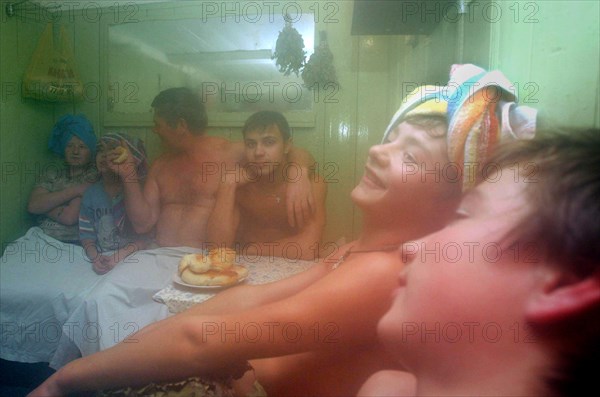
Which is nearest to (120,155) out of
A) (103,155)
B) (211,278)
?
(103,155)

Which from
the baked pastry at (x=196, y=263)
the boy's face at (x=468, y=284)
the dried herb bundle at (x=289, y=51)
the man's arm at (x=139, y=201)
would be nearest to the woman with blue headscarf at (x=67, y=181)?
the man's arm at (x=139, y=201)

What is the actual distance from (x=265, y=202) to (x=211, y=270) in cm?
18

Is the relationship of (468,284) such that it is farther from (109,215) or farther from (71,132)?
(71,132)

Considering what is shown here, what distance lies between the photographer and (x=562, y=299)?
17.8 inches

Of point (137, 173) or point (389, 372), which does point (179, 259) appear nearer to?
point (137, 173)

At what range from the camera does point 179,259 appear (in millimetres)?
856

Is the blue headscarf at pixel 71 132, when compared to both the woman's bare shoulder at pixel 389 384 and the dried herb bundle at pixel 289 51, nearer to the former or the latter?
the dried herb bundle at pixel 289 51

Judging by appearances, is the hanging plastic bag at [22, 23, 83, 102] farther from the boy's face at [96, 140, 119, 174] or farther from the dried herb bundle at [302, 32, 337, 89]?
the dried herb bundle at [302, 32, 337, 89]

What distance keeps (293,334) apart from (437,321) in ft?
0.83

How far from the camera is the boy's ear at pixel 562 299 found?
0.44 m

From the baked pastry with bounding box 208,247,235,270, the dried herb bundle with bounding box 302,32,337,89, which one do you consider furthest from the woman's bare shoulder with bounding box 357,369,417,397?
the dried herb bundle with bounding box 302,32,337,89

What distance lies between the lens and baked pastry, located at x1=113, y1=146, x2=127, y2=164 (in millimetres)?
897

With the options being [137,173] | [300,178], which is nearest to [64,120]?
[137,173]

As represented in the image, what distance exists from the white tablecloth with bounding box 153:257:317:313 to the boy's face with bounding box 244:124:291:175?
191mm
